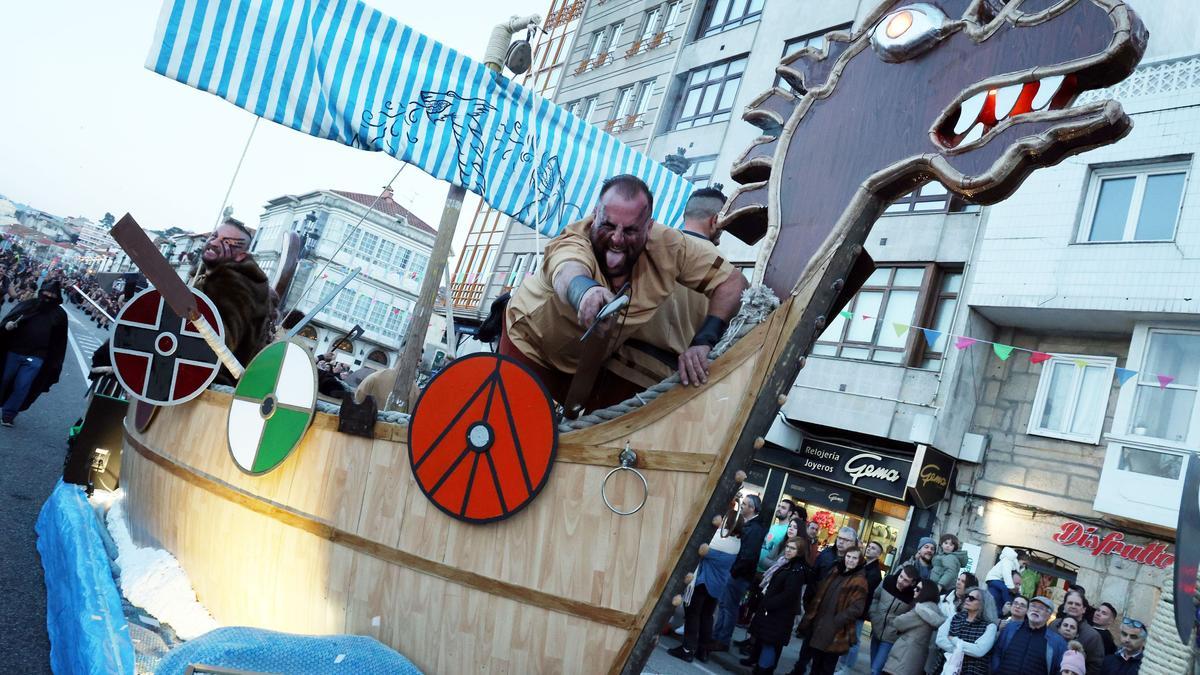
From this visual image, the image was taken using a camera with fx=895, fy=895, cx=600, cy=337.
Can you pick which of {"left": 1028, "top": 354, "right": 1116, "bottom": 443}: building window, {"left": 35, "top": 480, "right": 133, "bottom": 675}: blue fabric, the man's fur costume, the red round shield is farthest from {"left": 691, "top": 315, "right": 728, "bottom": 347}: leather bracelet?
{"left": 1028, "top": 354, "right": 1116, "bottom": 443}: building window

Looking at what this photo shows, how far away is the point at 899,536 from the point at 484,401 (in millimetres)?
12976

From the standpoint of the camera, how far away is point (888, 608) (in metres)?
8.14

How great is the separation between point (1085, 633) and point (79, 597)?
7.32 meters

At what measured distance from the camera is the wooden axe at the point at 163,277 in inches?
157

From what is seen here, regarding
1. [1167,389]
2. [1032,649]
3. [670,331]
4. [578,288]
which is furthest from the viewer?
[1167,389]

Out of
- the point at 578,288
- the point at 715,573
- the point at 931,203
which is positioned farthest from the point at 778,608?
the point at 931,203

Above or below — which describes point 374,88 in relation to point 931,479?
above

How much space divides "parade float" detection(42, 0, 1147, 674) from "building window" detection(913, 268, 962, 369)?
12.1 meters

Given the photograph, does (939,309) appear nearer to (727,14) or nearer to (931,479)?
(931,479)

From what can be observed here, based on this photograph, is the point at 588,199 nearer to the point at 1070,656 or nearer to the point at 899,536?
the point at 1070,656

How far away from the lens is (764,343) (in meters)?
2.88

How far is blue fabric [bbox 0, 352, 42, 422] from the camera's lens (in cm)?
912

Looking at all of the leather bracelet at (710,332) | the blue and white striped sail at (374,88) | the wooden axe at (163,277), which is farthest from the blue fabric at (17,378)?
the leather bracelet at (710,332)

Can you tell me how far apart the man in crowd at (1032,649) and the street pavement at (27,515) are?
6.45 metres
